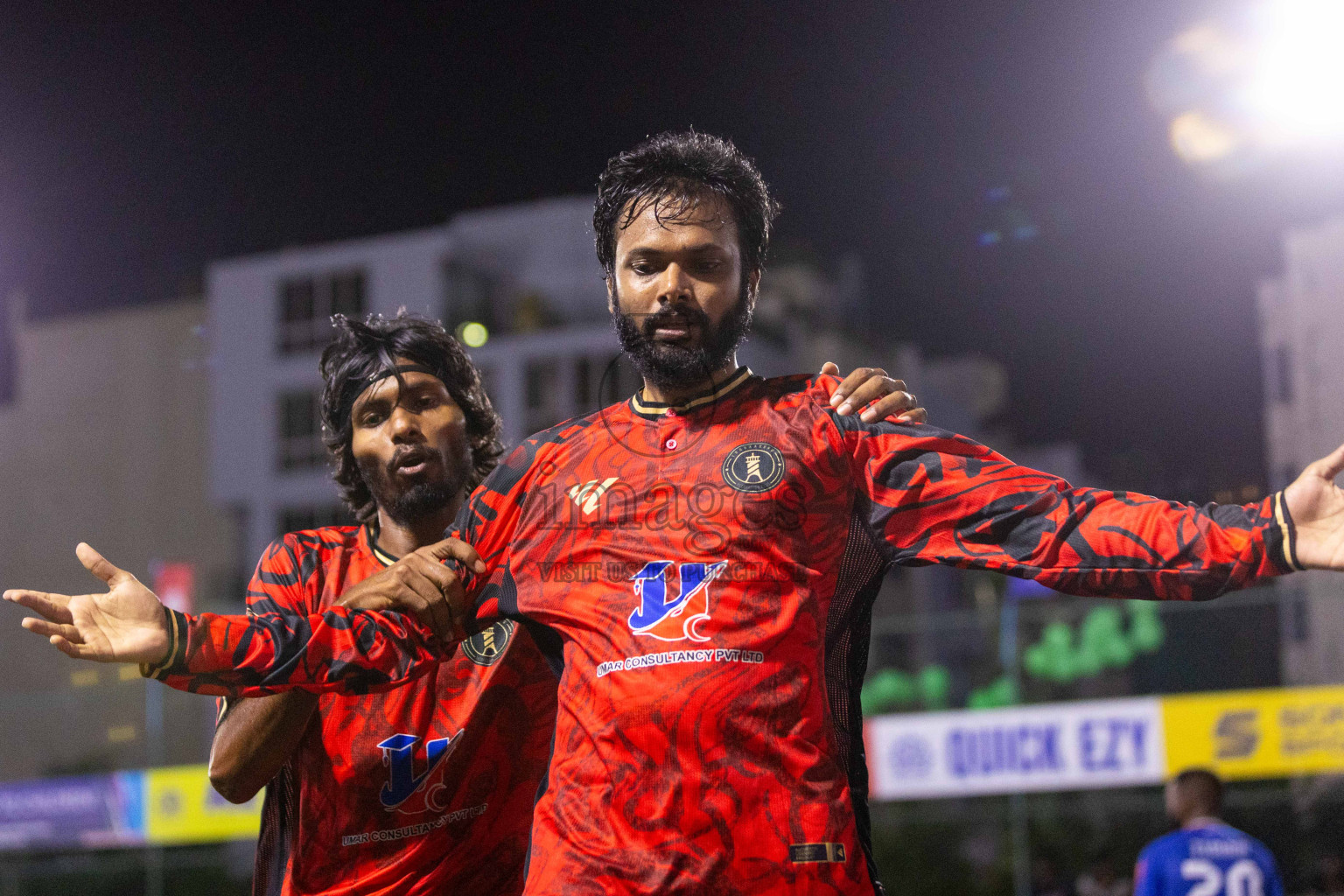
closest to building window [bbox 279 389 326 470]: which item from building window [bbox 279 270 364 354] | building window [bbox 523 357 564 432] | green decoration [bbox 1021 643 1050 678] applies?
building window [bbox 279 270 364 354]

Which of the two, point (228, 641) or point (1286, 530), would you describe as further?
point (228, 641)

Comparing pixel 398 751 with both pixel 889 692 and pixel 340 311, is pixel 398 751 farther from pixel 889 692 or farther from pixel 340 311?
pixel 340 311

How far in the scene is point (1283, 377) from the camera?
73.3 feet

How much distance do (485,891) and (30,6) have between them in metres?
9.26

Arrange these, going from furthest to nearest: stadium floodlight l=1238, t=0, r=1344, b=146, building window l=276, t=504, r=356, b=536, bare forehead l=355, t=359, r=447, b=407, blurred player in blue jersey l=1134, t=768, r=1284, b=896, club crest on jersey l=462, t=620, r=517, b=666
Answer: building window l=276, t=504, r=356, b=536, stadium floodlight l=1238, t=0, r=1344, b=146, blurred player in blue jersey l=1134, t=768, r=1284, b=896, bare forehead l=355, t=359, r=447, b=407, club crest on jersey l=462, t=620, r=517, b=666

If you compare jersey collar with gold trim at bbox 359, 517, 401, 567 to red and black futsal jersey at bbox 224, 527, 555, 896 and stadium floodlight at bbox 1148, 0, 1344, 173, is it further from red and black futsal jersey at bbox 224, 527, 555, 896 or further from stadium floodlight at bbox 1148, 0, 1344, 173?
stadium floodlight at bbox 1148, 0, 1344, 173

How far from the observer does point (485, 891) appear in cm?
329

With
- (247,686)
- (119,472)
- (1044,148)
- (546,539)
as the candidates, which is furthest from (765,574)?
(119,472)

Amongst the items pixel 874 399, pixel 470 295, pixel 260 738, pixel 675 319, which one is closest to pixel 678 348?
pixel 675 319

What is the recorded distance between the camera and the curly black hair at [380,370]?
3762 millimetres

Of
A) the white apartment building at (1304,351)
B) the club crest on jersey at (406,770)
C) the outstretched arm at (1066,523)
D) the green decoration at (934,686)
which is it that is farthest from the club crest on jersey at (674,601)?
the white apartment building at (1304,351)

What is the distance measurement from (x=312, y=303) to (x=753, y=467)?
2822 cm

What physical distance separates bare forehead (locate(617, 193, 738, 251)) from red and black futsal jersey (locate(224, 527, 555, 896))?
1.18 meters

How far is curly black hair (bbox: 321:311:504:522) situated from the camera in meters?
3.76
